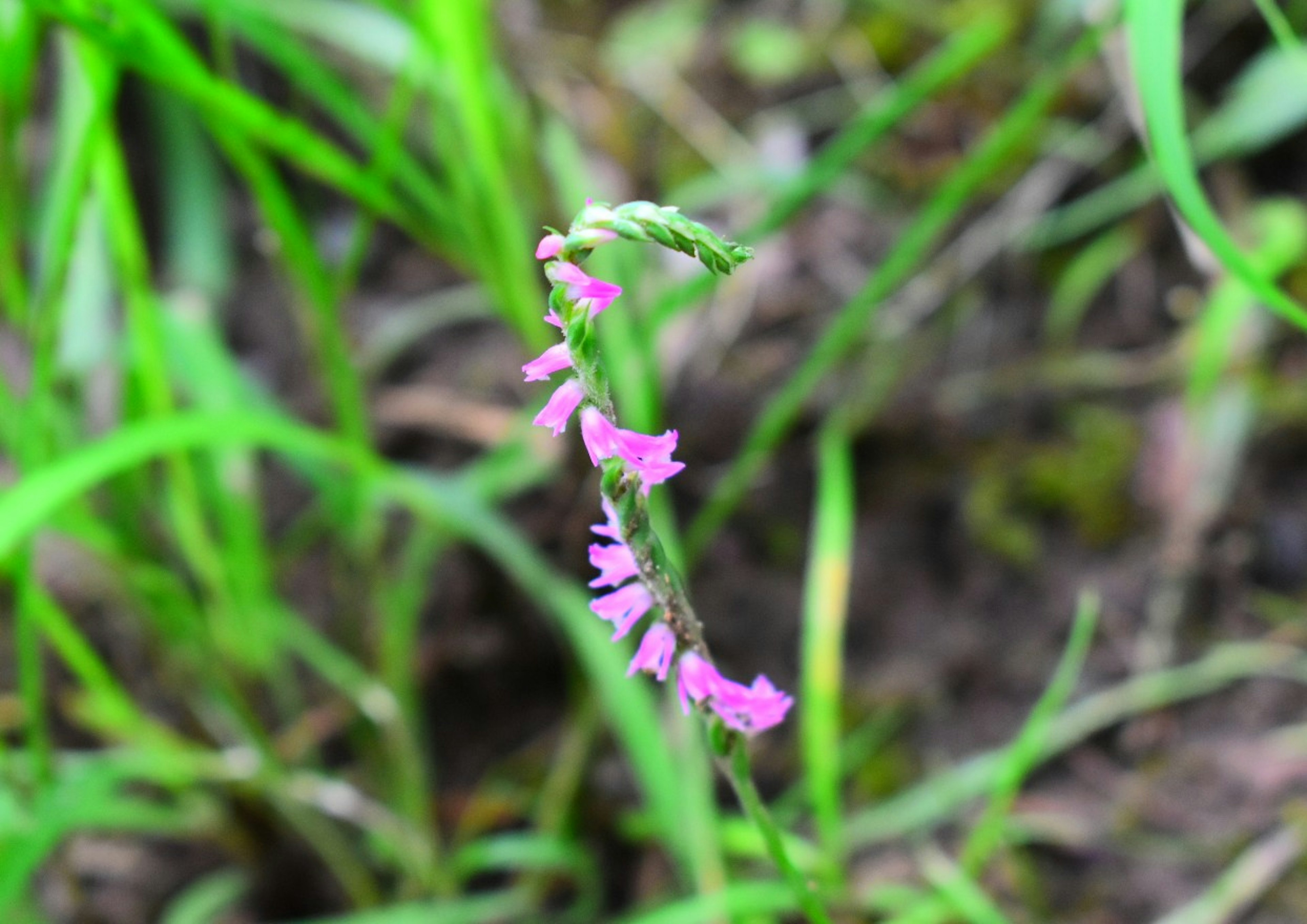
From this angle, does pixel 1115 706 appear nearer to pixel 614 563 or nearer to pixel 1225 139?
pixel 1225 139

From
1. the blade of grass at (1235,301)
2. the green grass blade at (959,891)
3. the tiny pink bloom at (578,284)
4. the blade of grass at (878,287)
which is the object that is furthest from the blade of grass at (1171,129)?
the blade of grass at (1235,301)

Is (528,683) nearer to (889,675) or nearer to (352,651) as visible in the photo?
(352,651)

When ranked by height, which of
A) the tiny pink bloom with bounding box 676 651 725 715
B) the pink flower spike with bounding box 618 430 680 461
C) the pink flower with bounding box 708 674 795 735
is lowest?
the pink flower with bounding box 708 674 795 735

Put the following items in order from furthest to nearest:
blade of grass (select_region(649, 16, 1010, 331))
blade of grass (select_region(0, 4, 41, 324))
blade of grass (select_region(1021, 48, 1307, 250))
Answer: blade of grass (select_region(1021, 48, 1307, 250)) → blade of grass (select_region(649, 16, 1010, 331)) → blade of grass (select_region(0, 4, 41, 324))

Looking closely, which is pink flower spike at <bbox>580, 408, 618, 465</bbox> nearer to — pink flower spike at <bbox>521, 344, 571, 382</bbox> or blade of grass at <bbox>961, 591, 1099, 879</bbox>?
pink flower spike at <bbox>521, 344, 571, 382</bbox>

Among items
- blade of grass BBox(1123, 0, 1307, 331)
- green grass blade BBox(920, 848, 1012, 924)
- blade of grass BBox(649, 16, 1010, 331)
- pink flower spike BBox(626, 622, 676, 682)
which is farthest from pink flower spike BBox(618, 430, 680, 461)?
green grass blade BBox(920, 848, 1012, 924)

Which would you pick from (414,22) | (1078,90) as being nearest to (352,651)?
(414,22)
